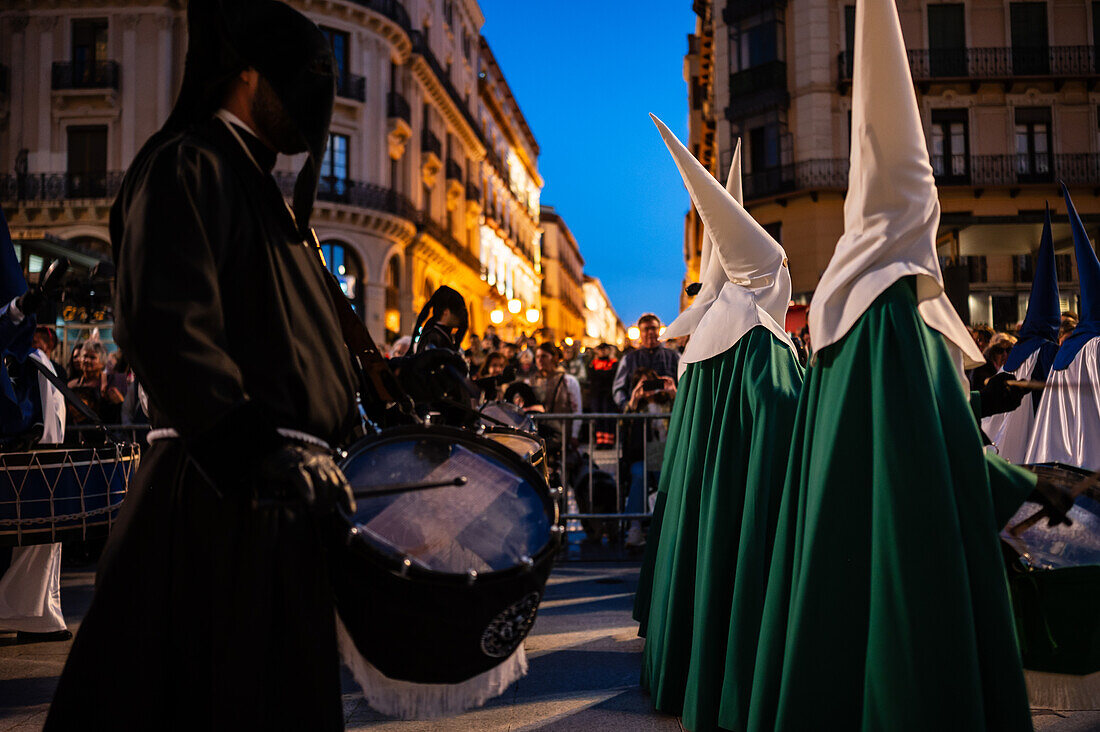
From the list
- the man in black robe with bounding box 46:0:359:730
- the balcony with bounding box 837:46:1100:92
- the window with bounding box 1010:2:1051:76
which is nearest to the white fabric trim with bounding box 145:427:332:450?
the man in black robe with bounding box 46:0:359:730

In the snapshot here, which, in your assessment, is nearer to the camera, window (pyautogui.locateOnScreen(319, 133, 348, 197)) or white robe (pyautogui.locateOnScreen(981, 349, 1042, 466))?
white robe (pyautogui.locateOnScreen(981, 349, 1042, 466))

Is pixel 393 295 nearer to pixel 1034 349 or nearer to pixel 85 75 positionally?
pixel 85 75

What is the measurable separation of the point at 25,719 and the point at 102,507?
1.02 m

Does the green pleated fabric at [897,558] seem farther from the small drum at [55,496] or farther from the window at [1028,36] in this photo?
the window at [1028,36]

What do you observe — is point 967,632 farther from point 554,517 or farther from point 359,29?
point 359,29

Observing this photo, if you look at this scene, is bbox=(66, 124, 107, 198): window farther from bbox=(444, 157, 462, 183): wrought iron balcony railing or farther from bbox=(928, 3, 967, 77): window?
bbox=(928, 3, 967, 77): window

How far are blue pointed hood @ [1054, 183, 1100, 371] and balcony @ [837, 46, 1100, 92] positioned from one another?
74.2 feet

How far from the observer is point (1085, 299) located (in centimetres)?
709

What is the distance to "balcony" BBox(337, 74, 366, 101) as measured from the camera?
100 feet

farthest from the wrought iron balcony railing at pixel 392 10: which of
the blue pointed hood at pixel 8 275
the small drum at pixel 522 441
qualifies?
the small drum at pixel 522 441

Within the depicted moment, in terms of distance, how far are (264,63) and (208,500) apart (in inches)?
37.3

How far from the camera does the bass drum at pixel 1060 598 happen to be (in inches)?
105

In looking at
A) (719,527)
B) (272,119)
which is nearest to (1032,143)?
(719,527)

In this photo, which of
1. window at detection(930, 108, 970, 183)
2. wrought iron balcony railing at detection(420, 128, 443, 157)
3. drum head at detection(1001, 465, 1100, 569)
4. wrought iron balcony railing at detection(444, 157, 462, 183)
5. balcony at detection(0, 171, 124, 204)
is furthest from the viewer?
wrought iron balcony railing at detection(444, 157, 462, 183)
